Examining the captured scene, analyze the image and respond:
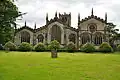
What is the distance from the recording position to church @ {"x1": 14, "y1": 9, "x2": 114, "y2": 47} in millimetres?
72375

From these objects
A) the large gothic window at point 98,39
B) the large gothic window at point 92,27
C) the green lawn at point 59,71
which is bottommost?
the green lawn at point 59,71

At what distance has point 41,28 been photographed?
7444 cm

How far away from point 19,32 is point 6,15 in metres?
52.9

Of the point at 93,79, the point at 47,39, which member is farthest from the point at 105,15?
the point at 93,79

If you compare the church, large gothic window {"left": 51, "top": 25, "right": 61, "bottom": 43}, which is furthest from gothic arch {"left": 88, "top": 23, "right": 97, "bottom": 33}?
large gothic window {"left": 51, "top": 25, "right": 61, "bottom": 43}

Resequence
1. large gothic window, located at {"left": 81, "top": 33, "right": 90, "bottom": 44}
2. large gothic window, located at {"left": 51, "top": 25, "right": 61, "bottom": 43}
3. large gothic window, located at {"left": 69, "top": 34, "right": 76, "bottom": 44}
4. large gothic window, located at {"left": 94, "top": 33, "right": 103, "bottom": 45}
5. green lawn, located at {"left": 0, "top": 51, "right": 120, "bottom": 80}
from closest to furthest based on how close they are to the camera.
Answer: green lawn, located at {"left": 0, "top": 51, "right": 120, "bottom": 80} → large gothic window, located at {"left": 94, "top": 33, "right": 103, "bottom": 45} → large gothic window, located at {"left": 81, "top": 33, "right": 90, "bottom": 44} → large gothic window, located at {"left": 69, "top": 34, "right": 76, "bottom": 44} → large gothic window, located at {"left": 51, "top": 25, "right": 61, "bottom": 43}

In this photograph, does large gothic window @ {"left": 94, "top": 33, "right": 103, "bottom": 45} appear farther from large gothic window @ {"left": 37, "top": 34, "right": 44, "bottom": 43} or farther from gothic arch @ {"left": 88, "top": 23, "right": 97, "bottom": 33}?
large gothic window @ {"left": 37, "top": 34, "right": 44, "bottom": 43}

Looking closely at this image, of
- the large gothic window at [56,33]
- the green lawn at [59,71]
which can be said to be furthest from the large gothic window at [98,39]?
the green lawn at [59,71]

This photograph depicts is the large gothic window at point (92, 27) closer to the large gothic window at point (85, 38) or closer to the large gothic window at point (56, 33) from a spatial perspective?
the large gothic window at point (85, 38)

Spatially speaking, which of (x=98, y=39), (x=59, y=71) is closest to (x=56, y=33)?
(x=98, y=39)

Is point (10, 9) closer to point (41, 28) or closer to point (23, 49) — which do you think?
point (23, 49)

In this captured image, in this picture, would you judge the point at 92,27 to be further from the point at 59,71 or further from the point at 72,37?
the point at 59,71

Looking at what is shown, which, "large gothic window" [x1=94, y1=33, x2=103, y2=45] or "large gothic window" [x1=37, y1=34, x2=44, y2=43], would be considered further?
"large gothic window" [x1=37, y1=34, x2=44, y2=43]

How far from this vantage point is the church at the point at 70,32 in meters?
72.4
